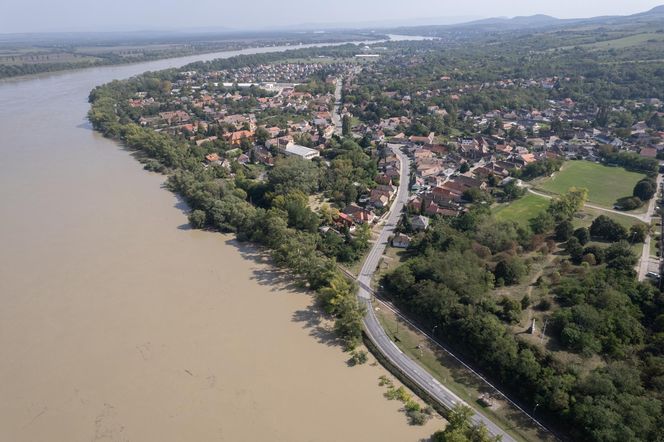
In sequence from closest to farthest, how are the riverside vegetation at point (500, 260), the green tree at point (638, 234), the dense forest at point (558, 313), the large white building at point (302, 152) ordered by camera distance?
the dense forest at point (558, 313), the riverside vegetation at point (500, 260), the green tree at point (638, 234), the large white building at point (302, 152)

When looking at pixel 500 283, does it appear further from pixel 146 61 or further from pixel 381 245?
pixel 146 61

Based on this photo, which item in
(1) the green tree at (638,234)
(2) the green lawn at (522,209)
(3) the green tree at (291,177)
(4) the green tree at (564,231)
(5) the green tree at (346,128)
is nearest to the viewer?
(1) the green tree at (638,234)

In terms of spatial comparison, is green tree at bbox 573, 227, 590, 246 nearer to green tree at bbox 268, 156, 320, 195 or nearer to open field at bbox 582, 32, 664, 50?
green tree at bbox 268, 156, 320, 195

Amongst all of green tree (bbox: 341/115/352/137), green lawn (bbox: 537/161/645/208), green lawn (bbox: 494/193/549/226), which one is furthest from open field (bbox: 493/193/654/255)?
green tree (bbox: 341/115/352/137)

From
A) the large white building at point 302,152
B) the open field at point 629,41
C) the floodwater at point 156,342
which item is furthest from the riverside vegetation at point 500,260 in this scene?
the open field at point 629,41

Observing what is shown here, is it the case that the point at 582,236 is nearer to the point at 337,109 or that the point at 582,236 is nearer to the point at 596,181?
the point at 596,181

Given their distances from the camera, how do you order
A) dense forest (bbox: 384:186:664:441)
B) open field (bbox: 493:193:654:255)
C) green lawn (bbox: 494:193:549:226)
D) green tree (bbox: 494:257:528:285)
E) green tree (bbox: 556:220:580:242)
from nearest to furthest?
1. dense forest (bbox: 384:186:664:441)
2. green tree (bbox: 494:257:528:285)
3. green tree (bbox: 556:220:580:242)
4. open field (bbox: 493:193:654:255)
5. green lawn (bbox: 494:193:549:226)

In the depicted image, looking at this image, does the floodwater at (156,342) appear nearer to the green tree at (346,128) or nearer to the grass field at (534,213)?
the grass field at (534,213)
